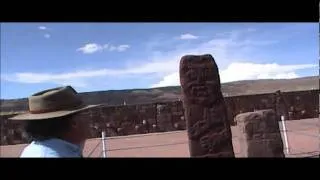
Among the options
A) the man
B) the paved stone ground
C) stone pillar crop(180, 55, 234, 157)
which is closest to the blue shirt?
the man

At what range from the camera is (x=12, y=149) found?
13031 millimetres

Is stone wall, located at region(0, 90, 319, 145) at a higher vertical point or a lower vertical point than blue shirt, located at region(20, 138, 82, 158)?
lower

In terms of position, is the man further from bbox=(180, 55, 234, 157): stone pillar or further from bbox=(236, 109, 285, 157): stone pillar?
bbox=(236, 109, 285, 157): stone pillar

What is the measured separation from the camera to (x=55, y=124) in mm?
1972

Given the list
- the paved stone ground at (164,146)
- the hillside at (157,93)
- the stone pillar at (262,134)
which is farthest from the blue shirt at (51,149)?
the hillside at (157,93)

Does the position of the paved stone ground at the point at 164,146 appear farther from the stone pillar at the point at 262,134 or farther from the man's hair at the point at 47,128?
the man's hair at the point at 47,128

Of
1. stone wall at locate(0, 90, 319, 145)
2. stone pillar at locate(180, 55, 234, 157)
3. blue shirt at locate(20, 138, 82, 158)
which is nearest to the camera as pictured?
blue shirt at locate(20, 138, 82, 158)

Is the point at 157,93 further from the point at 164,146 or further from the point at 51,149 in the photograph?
the point at 51,149

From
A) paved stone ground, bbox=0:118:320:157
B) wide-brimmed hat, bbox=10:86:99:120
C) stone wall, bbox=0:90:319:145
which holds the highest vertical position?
wide-brimmed hat, bbox=10:86:99:120

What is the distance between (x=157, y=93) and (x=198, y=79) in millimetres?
21068

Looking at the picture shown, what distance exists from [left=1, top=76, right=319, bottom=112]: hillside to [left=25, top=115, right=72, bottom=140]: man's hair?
29.7 feet

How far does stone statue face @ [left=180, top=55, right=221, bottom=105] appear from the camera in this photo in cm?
639

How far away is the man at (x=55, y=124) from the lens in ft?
6.24
